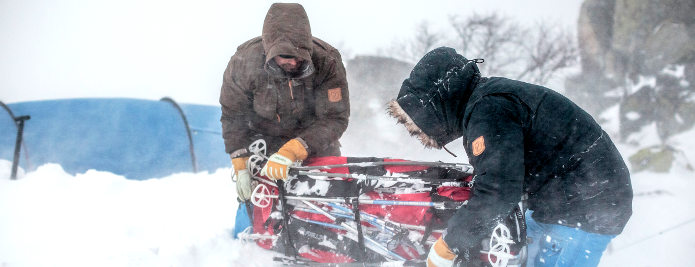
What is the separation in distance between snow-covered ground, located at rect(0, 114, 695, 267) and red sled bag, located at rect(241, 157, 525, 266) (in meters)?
0.34

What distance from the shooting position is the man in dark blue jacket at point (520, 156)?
175cm

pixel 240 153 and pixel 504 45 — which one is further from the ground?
pixel 504 45

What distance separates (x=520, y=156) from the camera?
172cm

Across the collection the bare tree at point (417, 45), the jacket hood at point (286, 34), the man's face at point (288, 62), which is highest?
the bare tree at point (417, 45)

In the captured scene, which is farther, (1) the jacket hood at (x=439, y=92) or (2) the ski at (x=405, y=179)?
(2) the ski at (x=405, y=179)

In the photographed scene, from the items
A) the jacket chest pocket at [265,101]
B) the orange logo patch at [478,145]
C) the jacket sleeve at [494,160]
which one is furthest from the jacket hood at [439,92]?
the jacket chest pocket at [265,101]

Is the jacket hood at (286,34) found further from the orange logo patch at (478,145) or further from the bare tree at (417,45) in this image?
the bare tree at (417,45)

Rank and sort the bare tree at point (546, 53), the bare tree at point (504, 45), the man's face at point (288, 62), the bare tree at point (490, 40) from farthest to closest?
the bare tree at point (490, 40), the bare tree at point (504, 45), the bare tree at point (546, 53), the man's face at point (288, 62)

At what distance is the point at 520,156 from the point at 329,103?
5.79ft

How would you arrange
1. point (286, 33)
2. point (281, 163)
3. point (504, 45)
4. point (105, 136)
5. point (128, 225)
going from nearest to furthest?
point (281, 163) → point (286, 33) → point (128, 225) → point (105, 136) → point (504, 45)

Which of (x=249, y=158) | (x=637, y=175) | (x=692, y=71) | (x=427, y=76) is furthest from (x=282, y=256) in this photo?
(x=692, y=71)

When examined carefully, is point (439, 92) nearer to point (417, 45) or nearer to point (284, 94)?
point (284, 94)

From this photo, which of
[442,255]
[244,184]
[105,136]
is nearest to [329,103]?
[244,184]

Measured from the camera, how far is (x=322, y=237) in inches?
106
